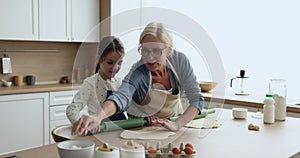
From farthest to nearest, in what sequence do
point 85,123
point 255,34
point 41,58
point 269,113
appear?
point 41,58 < point 255,34 < point 269,113 < point 85,123

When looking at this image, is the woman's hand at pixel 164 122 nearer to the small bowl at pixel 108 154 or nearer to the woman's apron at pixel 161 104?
the woman's apron at pixel 161 104

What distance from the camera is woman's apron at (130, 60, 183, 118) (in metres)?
1.44

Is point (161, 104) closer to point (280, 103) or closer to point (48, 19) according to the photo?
point (280, 103)

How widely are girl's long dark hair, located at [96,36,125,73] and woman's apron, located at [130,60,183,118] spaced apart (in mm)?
192

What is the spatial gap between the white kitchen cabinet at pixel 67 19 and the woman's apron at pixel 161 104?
1902mm

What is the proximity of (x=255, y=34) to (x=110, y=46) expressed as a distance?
7.41ft

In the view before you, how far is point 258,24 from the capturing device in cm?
327

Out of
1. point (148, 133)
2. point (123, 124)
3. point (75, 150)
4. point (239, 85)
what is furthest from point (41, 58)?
point (75, 150)

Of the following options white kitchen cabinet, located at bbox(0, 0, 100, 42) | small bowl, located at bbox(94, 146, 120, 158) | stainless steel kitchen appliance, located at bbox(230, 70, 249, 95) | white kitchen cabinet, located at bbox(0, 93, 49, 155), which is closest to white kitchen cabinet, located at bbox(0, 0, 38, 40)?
white kitchen cabinet, located at bbox(0, 0, 100, 42)

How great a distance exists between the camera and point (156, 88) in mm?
1430

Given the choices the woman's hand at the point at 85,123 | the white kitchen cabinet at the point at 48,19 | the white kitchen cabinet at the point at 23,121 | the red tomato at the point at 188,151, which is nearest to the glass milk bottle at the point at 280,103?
the red tomato at the point at 188,151

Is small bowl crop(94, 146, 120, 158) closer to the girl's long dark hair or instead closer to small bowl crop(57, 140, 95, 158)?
small bowl crop(57, 140, 95, 158)

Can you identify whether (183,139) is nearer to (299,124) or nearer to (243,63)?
(299,124)

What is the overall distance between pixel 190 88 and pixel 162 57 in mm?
279
